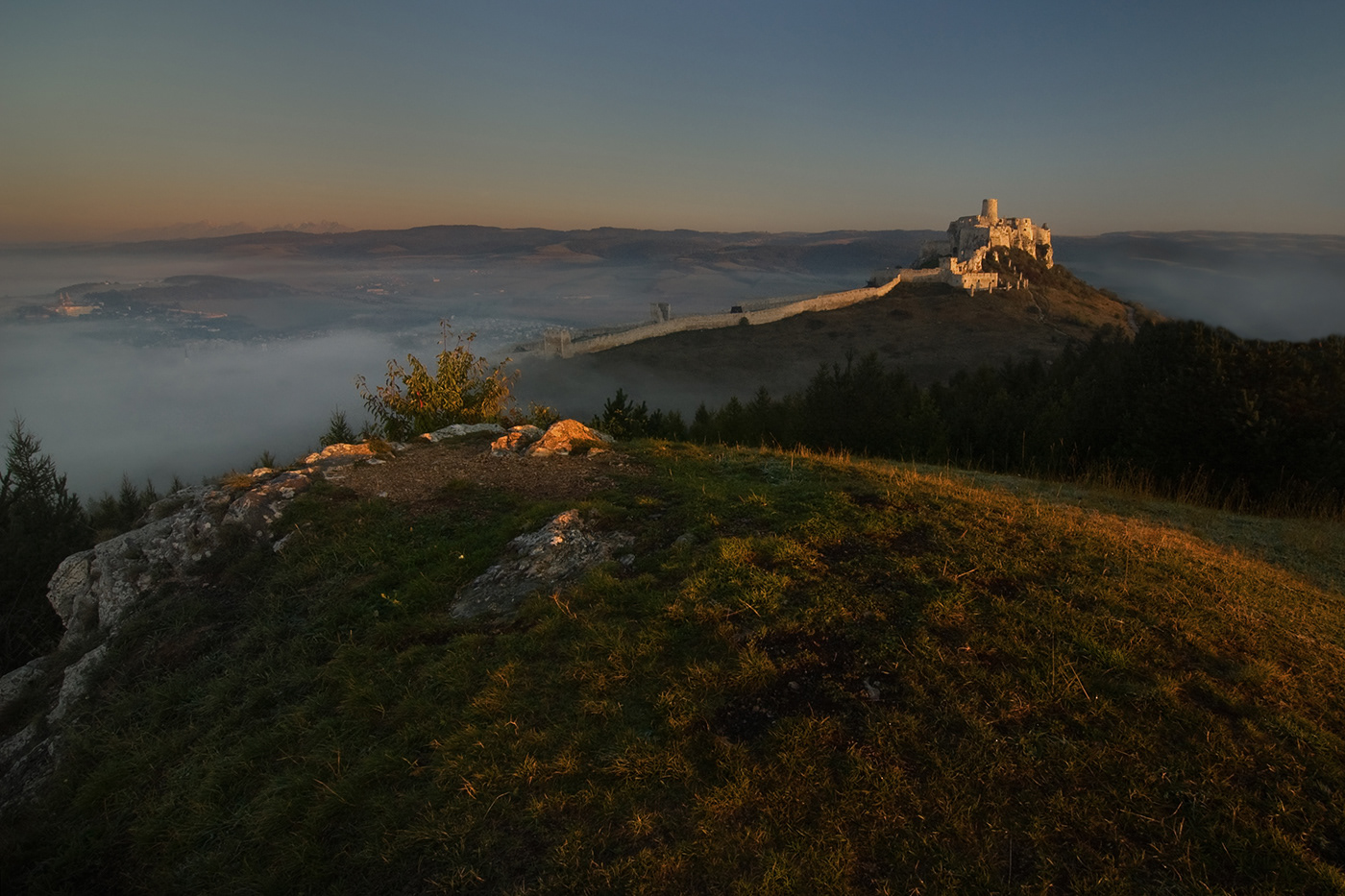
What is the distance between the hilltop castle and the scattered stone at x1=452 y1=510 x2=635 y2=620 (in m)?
72.8

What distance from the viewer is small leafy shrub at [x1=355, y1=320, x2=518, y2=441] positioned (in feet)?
41.7

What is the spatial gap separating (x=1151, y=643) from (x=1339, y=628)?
6.68ft

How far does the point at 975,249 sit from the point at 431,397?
78.6 m

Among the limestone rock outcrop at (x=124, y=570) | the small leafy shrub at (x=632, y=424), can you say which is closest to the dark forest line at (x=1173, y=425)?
the small leafy shrub at (x=632, y=424)

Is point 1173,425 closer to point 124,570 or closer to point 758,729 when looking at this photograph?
point 758,729

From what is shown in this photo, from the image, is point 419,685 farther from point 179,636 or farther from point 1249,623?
point 1249,623

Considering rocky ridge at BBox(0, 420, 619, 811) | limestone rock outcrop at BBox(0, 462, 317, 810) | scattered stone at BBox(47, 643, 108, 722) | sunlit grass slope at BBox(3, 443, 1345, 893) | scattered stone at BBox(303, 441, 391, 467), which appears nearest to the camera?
sunlit grass slope at BBox(3, 443, 1345, 893)

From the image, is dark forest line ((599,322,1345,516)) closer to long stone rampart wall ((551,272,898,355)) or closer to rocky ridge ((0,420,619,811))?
rocky ridge ((0,420,619,811))

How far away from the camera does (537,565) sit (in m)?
6.04

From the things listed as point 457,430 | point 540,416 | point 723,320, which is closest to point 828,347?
point 723,320

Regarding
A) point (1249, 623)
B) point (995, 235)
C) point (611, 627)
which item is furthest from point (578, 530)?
point (995, 235)

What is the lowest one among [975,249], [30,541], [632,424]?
[30,541]

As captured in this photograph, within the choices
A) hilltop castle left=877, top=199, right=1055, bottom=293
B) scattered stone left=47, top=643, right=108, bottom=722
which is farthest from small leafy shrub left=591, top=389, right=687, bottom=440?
hilltop castle left=877, top=199, right=1055, bottom=293

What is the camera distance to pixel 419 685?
15.3ft
